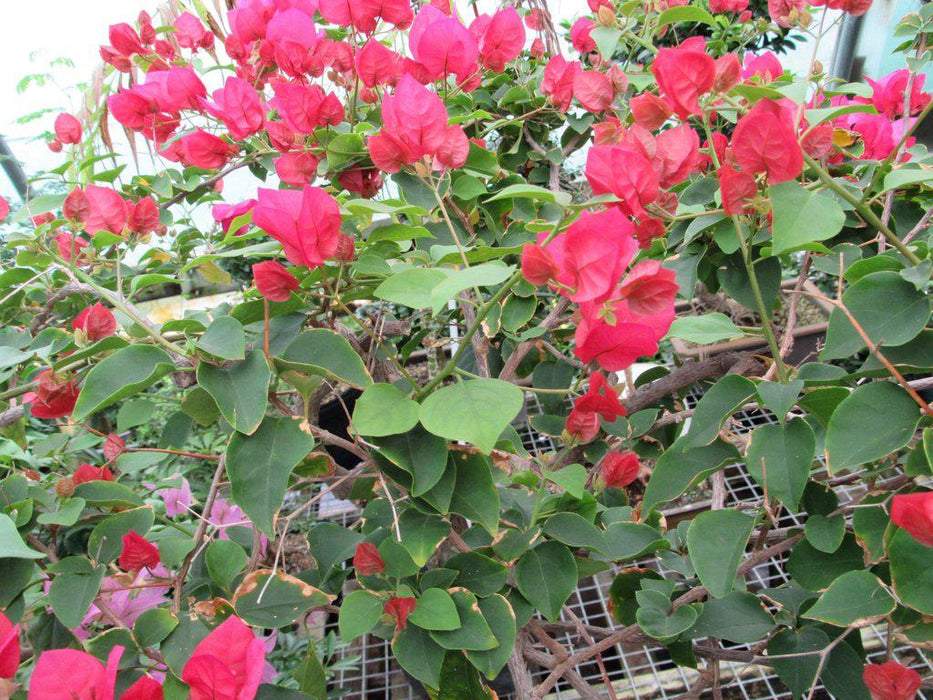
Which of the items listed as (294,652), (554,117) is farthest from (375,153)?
(294,652)

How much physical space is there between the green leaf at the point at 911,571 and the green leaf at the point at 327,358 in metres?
0.33

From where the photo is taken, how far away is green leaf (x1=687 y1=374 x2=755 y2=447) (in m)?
0.44

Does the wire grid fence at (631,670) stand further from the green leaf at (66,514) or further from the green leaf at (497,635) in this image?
the green leaf at (66,514)

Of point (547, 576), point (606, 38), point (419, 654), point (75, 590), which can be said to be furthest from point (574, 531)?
point (606, 38)

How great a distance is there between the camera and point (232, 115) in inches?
25.4

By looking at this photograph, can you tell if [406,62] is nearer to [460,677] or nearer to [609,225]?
[609,225]

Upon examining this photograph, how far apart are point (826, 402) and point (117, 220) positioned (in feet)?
1.95

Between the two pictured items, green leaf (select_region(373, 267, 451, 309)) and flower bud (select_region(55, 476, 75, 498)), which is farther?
flower bud (select_region(55, 476, 75, 498))

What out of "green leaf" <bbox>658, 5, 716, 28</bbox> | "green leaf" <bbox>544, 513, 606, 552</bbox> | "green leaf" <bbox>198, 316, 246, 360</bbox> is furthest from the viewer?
"green leaf" <bbox>658, 5, 716, 28</bbox>

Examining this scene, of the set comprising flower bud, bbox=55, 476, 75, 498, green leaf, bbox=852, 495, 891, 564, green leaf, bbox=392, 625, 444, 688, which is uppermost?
flower bud, bbox=55, 476, 75, 498

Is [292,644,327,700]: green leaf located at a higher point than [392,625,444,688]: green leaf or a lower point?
lower

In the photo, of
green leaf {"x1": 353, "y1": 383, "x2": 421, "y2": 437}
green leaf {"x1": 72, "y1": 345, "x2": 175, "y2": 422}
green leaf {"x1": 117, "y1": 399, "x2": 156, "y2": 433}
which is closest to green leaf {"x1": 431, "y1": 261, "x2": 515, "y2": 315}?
green leaf {"x1": 353, "y1": 383, "x2": 421, "y2": 437}

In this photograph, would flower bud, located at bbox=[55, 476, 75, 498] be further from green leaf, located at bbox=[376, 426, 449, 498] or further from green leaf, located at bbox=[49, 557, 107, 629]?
green leaf, located at bbox=[376, 426, 449, 498]

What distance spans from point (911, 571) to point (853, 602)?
7 cm
